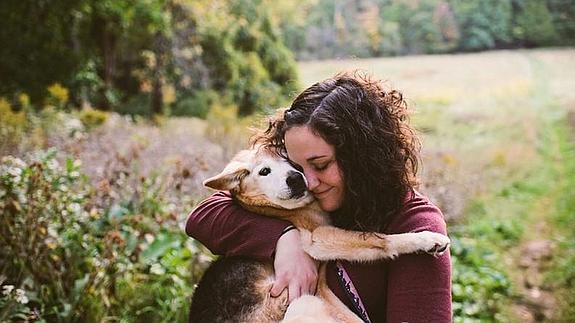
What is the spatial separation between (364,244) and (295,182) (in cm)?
45

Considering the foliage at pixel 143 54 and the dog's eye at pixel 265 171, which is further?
the foliage at pixel 143 54

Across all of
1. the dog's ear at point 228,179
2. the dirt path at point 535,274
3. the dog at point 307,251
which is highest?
the dog's ear at point 228,179

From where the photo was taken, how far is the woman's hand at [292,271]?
242 centimetres

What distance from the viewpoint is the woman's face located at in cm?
231

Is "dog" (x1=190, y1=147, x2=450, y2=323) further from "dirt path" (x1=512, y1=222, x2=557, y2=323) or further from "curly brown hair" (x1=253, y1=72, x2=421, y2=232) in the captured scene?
"dirt path" (x1=512, y1=222, x2=557, y2=323)

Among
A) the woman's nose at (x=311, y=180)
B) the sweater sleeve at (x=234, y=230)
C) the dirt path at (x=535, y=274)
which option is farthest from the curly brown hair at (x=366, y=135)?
the dirt path at (x=535, y=274)

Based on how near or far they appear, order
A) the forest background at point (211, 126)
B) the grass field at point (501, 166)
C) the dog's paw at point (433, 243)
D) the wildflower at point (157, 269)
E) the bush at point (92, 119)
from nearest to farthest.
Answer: the dog's paw at point (433, 243) → the forest background at point (211, 126) → the wildflower at point (157, 269) → the grass field at point (501, 166) → the bush at point (92, 119)

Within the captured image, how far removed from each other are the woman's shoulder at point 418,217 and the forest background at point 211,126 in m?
0.62

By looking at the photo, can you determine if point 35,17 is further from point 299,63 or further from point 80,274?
point 80,274

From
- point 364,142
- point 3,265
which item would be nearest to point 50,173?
point 3,265

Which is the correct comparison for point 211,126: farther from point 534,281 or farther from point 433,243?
point 433,243

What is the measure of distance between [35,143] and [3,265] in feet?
10.2

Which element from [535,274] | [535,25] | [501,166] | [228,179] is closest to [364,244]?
[228,179]

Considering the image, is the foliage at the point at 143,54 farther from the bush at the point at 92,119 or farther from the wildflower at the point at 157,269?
the wildflower at the point at 157,269
